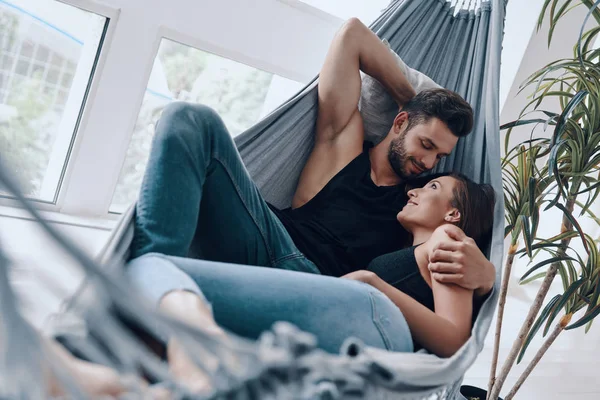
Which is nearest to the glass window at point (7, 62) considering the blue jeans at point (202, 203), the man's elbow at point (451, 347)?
the blue jeans at point (202, 203)

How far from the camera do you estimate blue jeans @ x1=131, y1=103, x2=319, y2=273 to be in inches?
41.9

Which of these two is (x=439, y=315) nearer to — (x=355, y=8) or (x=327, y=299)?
(x=327, y=299)

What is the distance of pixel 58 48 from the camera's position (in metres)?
2.10

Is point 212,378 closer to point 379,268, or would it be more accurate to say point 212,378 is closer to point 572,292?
point 379,268

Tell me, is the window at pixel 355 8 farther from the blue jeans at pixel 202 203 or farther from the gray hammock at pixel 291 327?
the blue jeans at pixel 202 203

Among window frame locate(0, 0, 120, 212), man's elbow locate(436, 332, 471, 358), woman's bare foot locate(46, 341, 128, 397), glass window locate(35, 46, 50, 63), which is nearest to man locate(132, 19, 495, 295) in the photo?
man's elbow locate(436, 332, 471, 358)

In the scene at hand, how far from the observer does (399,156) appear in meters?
1.56

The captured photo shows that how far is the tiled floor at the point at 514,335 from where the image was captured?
1.67 meters

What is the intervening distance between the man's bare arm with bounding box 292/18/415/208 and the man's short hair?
0.12 metres

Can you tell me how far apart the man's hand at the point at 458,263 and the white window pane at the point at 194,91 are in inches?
42.9

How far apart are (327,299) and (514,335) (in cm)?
210

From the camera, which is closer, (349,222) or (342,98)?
(349,222)

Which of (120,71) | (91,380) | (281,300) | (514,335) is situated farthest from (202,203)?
(514,335)

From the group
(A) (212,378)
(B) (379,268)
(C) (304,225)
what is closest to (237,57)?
(C) (304,225)
